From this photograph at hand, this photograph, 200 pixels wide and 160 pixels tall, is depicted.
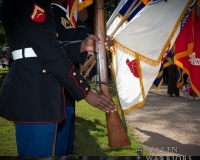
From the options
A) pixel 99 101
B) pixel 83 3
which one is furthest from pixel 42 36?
pixel 83 3

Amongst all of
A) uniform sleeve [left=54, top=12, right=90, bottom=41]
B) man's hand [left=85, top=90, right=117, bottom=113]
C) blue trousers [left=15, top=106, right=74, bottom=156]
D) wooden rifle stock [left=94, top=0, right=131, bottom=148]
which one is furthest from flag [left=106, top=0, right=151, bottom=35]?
blue trousers [left=15, top=106, right=74, bottom=156]

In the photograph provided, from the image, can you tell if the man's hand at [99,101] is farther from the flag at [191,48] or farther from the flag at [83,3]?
the flag at [191,48]

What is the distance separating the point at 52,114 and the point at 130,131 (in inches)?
155

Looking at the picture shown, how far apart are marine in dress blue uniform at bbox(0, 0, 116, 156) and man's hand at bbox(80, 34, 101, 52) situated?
0.83 ft

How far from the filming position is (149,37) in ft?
13.5

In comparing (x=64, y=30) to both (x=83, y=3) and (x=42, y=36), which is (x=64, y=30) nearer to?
(x=83, y=3)

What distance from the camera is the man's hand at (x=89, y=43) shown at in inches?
75.2

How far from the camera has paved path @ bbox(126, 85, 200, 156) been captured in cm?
436

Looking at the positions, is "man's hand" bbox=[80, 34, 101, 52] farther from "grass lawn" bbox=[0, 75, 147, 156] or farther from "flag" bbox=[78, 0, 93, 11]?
"grass lawn" bbox=[0, 75, 147, 156]

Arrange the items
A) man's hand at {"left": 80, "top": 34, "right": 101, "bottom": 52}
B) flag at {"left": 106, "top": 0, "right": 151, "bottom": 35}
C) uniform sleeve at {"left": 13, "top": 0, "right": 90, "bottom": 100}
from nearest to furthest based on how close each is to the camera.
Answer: uniform sleeve at {"left": 13, "top": 0, "right": 90, "bottom": 100} < man's hand at {"left": 80, "top": 34, "right": 101, "bottom": 52} < flag at {"left": 106, "top": 0, "right": 151, "bottom": 35}

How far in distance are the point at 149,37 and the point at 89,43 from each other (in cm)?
232

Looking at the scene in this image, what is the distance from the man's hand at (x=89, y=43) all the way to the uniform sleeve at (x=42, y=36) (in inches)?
11.3

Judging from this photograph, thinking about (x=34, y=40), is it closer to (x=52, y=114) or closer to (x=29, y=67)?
(x=29, y=67)

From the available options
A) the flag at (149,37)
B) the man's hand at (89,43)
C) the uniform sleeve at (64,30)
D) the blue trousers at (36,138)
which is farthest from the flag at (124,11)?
the blue trousers at (36,138)
